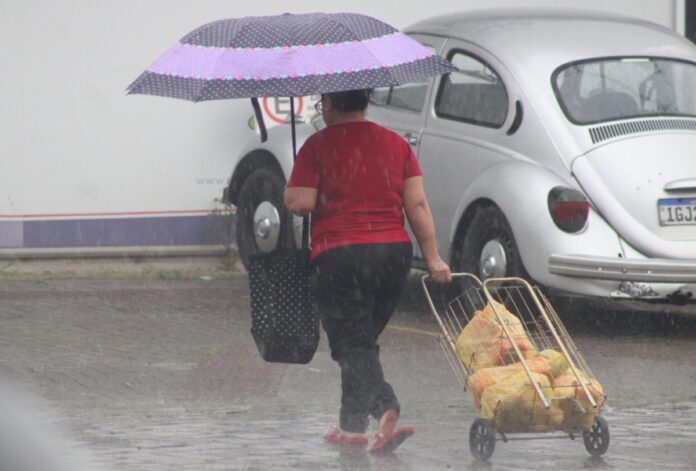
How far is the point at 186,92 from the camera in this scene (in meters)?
6.08

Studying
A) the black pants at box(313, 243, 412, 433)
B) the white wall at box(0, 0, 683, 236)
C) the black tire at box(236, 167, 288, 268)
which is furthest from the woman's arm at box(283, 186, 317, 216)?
the white wall at box(0, 0, 683, 236)

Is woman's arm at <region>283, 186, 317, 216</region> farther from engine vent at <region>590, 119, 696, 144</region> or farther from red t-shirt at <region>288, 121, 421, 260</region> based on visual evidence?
engine vent at <region>590, 119, 696, 144</region>

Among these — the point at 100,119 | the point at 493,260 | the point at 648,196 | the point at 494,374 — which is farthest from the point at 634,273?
the point at 100,119

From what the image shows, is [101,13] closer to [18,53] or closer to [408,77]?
[18,53]

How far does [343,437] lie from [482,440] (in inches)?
25.1

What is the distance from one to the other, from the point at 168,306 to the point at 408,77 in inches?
187

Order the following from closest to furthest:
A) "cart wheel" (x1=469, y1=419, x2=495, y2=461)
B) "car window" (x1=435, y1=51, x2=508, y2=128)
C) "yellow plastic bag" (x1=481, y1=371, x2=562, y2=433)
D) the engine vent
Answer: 1. "yellow plastic bag" (x1=481, y1=371, x2=562, y2=433)
2. "cart wheel" (x1=469, y1=419, x2=495, y2=461)
3. the engine vent
4. "car window" (x1=435, y1=51, x2=508, y2=128)

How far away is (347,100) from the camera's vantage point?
6.14m

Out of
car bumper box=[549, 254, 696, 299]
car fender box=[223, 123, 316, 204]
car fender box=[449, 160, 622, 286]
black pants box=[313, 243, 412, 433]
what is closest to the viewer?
black pants box=[313, 243, 412, 433]

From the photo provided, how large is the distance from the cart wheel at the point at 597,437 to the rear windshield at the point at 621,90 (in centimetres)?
389

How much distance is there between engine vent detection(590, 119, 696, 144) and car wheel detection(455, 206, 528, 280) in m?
0.80

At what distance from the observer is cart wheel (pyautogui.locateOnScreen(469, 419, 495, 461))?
584cm

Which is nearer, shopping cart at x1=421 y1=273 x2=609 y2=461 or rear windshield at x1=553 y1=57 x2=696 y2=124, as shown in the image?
shopping cart at x1=421 y1=273 x2=609 y2=461

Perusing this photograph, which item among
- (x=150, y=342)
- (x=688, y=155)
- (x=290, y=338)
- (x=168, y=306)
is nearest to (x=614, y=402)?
(x=290, y=338)
